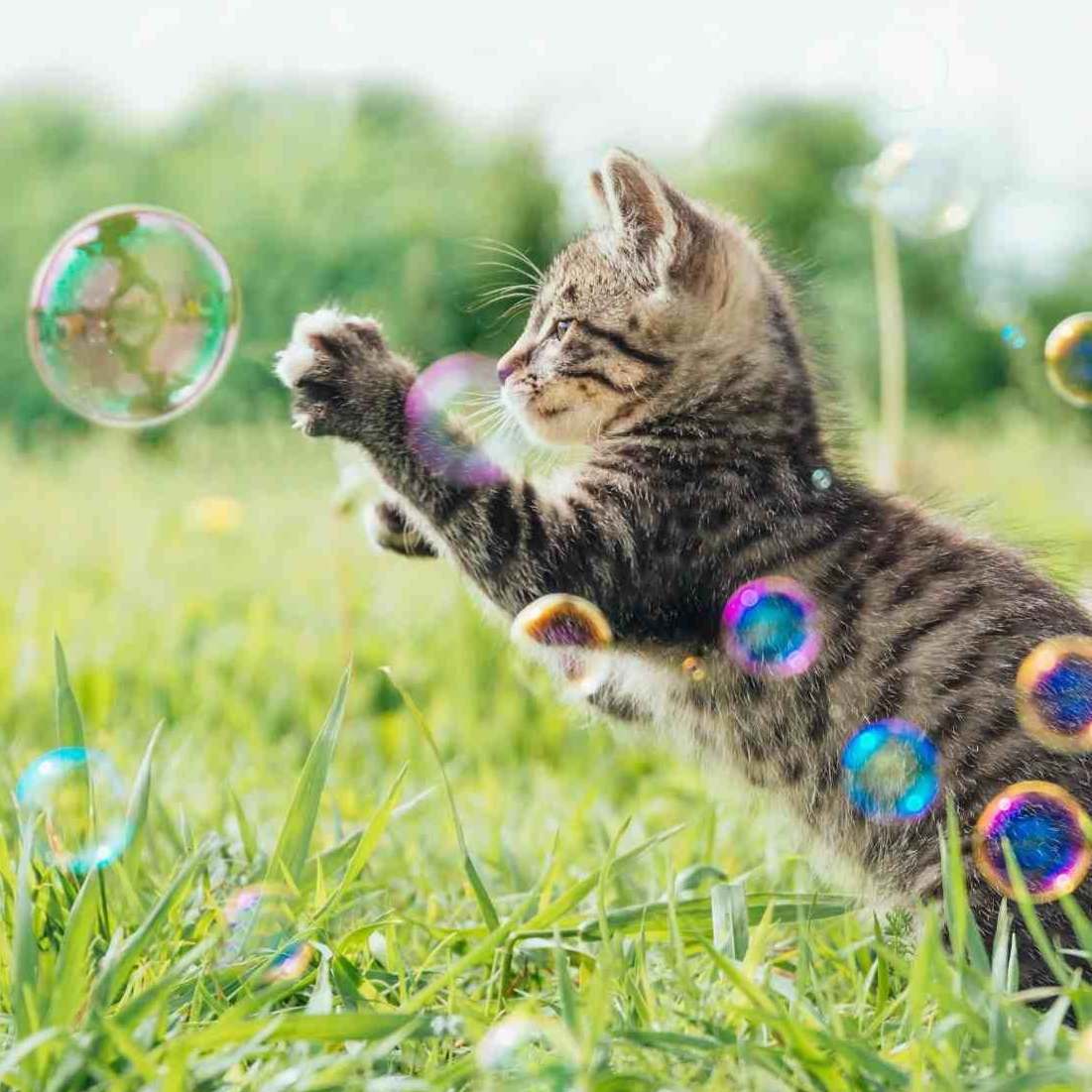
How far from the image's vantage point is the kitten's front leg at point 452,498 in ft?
7.27

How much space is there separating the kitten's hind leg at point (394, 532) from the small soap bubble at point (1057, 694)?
92 centimetres

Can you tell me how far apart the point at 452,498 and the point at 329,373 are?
0.89 feet

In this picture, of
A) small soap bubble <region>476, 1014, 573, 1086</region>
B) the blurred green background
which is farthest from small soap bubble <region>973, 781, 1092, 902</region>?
the blurred green background

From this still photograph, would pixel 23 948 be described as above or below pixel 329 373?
below

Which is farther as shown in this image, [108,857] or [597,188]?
[597,188]

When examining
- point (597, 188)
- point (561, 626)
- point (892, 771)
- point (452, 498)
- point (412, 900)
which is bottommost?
point (412, 900)

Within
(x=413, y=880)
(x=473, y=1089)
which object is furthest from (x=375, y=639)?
(x=473, y=1089)

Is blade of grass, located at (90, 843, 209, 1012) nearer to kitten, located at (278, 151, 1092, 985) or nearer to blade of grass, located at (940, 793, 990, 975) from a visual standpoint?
kitten, located at (278, 151, 1092, 985)

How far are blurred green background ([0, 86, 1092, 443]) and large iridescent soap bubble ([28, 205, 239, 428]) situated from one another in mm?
5171

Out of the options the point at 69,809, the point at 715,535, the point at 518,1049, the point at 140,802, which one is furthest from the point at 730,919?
the point at 69,809

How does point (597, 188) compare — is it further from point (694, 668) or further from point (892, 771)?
point (892, 771)

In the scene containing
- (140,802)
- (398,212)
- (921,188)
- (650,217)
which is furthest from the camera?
(398,212)

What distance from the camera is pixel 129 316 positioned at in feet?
8.75

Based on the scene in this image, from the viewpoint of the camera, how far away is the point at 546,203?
9227 mm
